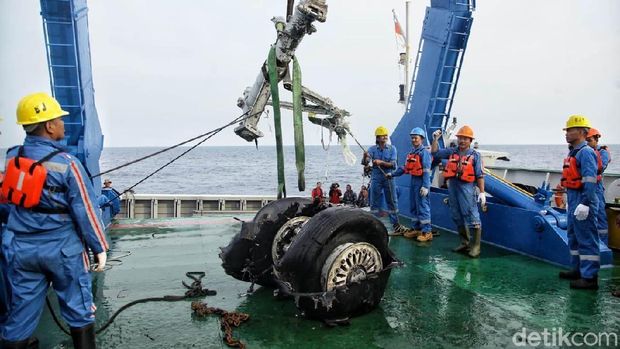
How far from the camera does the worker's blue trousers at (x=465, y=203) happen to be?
5.67 m

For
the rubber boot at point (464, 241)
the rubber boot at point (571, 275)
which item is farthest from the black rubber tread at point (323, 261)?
the rubber boot at point (464, 241)

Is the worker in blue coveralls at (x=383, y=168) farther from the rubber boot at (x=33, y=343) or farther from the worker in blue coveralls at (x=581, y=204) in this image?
the rubber boot at (x=33, y=343)

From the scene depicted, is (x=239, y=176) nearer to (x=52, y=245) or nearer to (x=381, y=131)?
(x=381, y=131)

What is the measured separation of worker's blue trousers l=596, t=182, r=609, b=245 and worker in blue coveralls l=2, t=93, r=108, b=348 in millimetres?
4678

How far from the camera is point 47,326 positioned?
346 cm

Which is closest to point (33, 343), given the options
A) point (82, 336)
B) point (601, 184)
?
point (82, 336)

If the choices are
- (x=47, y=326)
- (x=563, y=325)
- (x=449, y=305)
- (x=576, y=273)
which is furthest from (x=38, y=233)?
(x=576, y=273)

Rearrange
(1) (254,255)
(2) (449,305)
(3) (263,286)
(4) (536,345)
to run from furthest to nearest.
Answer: (3) (263,286)
(1) (254,255)
(2) (449,305)
(4) (536,345)

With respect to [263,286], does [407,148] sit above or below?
above

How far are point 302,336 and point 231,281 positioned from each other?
163 centimetres

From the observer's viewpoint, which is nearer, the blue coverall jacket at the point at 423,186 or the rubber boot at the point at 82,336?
the rubber boot at the point at 82,336

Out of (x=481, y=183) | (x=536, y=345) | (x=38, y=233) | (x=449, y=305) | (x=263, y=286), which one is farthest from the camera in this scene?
(x=481, y=183)

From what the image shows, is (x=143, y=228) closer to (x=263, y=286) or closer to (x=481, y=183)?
(x=263, y=286)

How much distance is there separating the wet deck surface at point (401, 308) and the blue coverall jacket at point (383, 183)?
1507 millimetres
